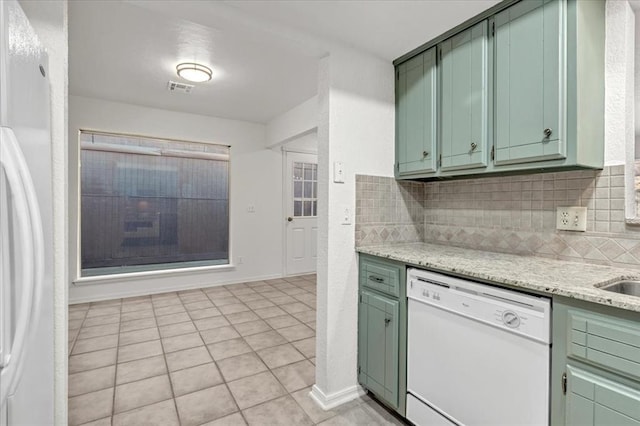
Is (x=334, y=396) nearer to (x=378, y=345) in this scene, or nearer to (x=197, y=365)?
(x=378, y=345)

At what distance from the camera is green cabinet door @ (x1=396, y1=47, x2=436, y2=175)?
1.96 metres

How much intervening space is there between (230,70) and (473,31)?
2104 millimetres

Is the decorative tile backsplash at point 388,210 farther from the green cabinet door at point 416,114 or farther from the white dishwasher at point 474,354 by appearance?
the white dishwasher at point 474,354

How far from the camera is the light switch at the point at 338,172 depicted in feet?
6.34

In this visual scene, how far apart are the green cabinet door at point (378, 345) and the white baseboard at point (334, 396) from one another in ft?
0.29

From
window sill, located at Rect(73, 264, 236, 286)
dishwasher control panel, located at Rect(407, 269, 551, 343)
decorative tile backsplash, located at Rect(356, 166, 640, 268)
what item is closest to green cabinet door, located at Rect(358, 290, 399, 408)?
dishwasher control panel, located at Rect(407, 269, 551, 343)

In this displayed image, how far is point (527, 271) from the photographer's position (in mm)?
1360

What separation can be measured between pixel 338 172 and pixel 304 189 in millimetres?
3541

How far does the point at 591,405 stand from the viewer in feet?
3.32

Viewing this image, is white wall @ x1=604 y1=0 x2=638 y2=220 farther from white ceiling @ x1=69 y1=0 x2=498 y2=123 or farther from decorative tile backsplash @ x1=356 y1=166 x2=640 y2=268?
white ceiling @ x1=69 y1=0 x2=498 y2=123

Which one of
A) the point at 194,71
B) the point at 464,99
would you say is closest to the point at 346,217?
the point at 464,99

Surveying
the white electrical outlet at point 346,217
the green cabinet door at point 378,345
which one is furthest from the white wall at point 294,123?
the green cabinet door at point 378,345

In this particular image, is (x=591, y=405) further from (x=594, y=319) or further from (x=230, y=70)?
(x=230, y=70)

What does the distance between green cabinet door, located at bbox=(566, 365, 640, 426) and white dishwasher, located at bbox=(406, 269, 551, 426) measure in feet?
0.26
